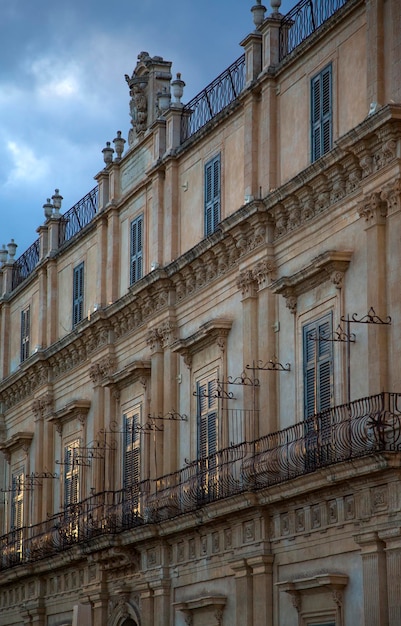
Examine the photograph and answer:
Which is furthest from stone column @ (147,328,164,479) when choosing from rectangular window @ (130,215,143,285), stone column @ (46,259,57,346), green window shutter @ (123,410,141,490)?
stone column @ (46,259,57,346)

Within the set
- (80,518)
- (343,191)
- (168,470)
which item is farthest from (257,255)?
(80,518)

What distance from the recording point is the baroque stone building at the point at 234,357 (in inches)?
1024

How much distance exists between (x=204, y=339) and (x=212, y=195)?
10.2 ft

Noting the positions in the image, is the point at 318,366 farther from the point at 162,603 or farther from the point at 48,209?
the point at 48,209

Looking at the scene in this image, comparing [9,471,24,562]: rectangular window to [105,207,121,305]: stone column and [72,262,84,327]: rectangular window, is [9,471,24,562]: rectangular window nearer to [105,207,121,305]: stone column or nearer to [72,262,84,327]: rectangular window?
[72,262,84,327]: rectangular window

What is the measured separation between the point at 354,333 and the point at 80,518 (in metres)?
13.4

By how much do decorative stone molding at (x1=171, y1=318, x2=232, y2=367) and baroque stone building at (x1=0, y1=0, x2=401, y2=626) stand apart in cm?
4

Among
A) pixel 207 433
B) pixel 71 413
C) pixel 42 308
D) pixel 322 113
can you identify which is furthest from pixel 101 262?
pixel 322 113

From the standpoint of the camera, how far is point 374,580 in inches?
980

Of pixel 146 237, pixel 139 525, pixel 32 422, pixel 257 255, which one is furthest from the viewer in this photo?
pixel 32 422

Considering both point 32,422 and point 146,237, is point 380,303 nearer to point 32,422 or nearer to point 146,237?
point 146,237

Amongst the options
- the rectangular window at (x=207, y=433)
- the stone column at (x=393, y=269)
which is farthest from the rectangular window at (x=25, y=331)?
the stone column at (x=393, y=269)

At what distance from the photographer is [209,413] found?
32312 mm

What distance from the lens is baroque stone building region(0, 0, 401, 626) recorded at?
26000mm
